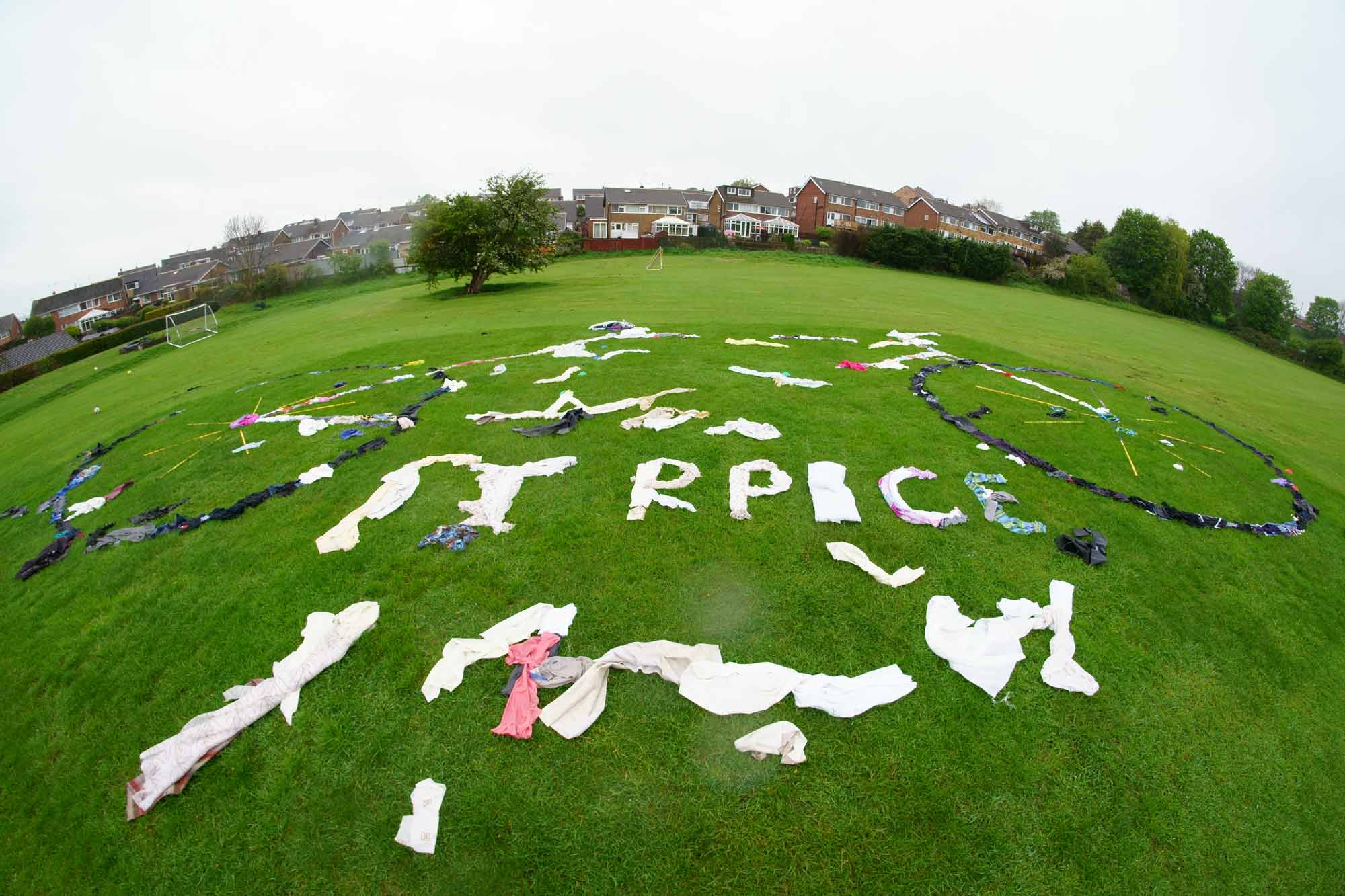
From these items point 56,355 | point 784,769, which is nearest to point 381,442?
point 784,769

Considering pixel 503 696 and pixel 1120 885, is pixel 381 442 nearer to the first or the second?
pixel 503 696

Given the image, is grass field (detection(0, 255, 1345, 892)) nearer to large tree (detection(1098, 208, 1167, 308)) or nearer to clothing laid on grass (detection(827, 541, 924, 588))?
clothing laid on grass (detection(827, 541, 924, 588))

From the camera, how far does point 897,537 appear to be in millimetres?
7312

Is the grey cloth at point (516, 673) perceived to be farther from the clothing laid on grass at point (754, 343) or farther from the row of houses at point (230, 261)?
the row of houses at point (230, 261)

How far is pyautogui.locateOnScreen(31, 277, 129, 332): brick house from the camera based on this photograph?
255ft

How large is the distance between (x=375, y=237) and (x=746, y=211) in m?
54.0

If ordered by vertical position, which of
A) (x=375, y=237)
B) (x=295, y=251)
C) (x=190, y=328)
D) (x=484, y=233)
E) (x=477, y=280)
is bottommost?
(x=190, y=328)

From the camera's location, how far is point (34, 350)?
1795 inches

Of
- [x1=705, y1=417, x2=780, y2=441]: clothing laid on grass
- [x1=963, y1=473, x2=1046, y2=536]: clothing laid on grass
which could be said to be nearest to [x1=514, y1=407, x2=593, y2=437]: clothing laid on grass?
[x1=705, y1=417, x2=780, y2=441]: clothing laid on grass

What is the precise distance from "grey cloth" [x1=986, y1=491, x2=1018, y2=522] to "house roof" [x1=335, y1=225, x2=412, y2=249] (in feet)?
245

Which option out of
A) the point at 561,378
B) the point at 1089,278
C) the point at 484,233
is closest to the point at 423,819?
the point at 561,378

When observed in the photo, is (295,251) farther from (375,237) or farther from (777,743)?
(777,743)

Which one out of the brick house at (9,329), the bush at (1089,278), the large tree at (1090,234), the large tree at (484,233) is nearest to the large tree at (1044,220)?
the large tree at (1090,234)

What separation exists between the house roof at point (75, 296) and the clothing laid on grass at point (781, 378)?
11411 centimetres
